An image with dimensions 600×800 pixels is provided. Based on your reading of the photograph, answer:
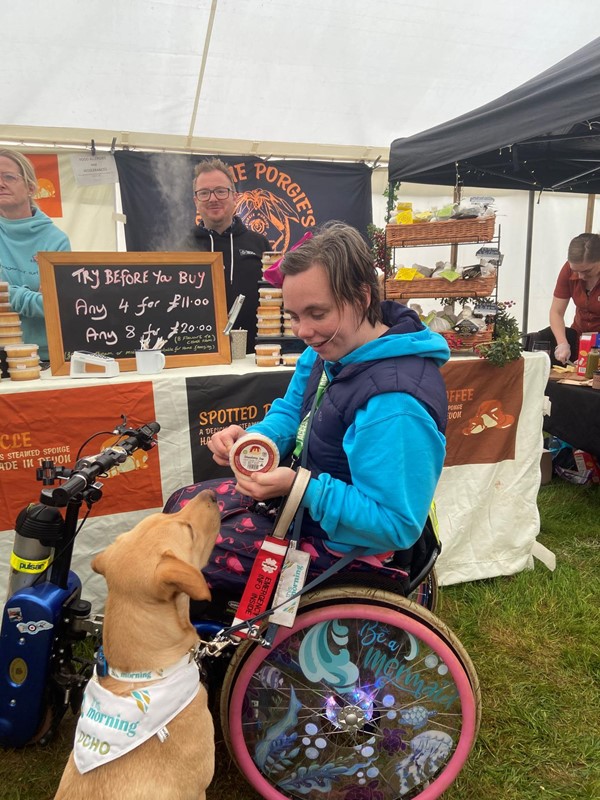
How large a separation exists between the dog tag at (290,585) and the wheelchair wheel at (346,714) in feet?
0.26

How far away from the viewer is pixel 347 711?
1.53 meters

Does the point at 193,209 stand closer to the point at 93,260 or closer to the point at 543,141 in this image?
the point at 543,141

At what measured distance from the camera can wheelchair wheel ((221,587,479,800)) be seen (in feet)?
4.94

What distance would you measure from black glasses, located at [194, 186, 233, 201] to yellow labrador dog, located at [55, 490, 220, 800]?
2.57 meters

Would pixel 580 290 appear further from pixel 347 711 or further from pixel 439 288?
pixel 347 711

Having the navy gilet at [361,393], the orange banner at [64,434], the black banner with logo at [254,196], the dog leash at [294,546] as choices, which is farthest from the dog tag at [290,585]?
the black banner with logo at [254,196]

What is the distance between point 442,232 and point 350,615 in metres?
2.08

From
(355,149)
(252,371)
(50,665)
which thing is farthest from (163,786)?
(355,149)

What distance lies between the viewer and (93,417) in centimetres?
218

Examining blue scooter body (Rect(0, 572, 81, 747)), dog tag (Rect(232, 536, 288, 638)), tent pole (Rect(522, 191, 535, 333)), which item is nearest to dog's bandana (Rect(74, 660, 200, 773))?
dog tag (Rect(232, 536, 288, 638))

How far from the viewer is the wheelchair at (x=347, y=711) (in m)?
1.50

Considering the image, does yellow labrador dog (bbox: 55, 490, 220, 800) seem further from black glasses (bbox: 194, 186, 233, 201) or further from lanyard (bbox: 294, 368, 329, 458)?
black glasses (bbox: 194, 186, 233, 201)

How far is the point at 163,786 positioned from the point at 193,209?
580 centimetres

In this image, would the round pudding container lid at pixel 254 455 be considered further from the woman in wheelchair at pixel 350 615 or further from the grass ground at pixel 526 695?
the grass ground at pixel 526 695
